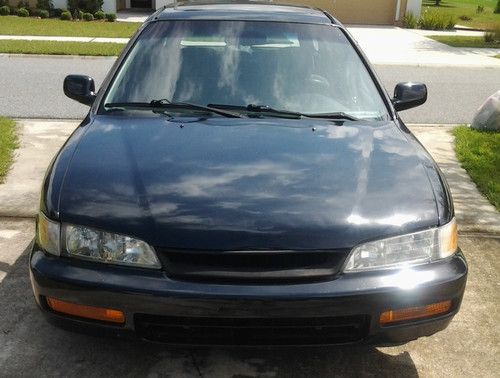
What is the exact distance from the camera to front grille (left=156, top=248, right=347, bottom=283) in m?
2.68

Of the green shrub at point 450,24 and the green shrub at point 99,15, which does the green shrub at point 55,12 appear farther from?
the green shrub at point 450,24

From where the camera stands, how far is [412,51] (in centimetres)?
1694

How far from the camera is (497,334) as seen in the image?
11.8 ft

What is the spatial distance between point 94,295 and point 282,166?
1.07 meters

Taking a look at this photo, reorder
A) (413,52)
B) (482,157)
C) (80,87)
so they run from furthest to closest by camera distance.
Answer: (413,52)
(482,157)
(80,87)

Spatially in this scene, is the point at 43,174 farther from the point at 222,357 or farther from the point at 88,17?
the point at 88,17

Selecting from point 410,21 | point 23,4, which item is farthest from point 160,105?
point 410,21

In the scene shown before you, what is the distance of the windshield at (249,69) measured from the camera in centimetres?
393

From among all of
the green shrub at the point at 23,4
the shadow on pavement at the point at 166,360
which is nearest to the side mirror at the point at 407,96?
the shadow on pavement at the point at 166,360

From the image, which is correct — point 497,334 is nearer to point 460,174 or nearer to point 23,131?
point 460,174

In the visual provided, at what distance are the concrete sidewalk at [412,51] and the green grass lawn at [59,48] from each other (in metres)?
0.94

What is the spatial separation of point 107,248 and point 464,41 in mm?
18815

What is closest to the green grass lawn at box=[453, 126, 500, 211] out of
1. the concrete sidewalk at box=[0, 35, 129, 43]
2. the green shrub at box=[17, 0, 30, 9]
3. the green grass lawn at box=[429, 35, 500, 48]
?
the concrete sidewalk at box=[0, 35, 129, 43]

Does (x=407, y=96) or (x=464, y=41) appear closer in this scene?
(x=407, y=96)
